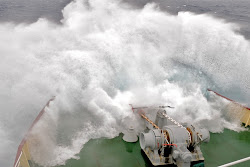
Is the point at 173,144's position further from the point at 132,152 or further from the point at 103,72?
the point at 103,72

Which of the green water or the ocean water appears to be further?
the ocean water

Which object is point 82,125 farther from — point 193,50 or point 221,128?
point 193,50

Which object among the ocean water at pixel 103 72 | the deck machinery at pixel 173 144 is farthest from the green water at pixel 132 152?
the deck machinery at pixel 173 144

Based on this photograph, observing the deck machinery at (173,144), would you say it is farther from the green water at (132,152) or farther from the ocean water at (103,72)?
Answer: the ocean water at (103,72)

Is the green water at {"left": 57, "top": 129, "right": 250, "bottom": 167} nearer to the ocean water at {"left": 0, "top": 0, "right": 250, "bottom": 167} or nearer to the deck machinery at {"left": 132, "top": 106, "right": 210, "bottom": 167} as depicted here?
the ocean water at {"left": 0, "top": 0, "right": 250, "bottom": 167}

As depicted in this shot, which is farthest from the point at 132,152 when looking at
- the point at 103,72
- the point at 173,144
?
the point at 103,72

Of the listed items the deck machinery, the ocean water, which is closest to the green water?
the ocean water
